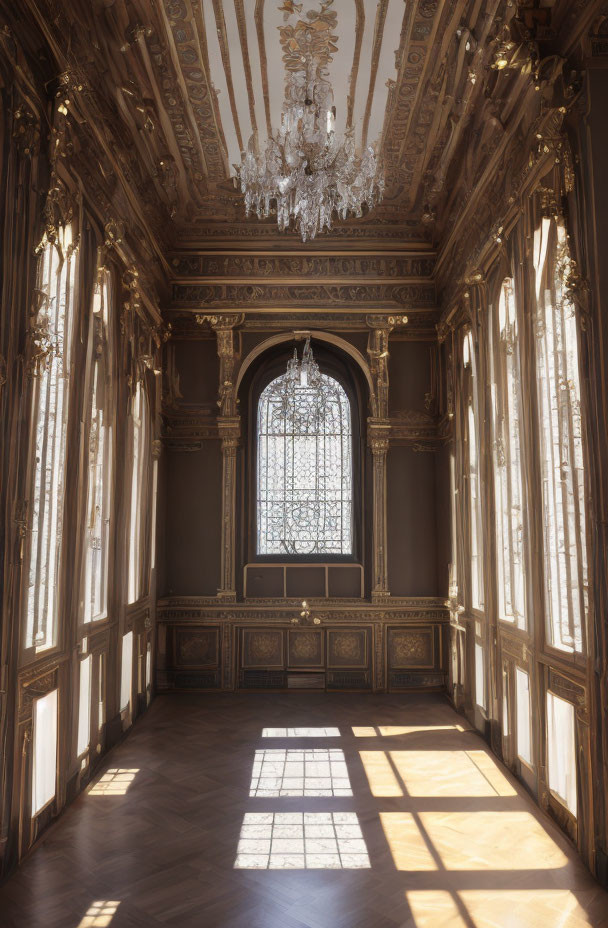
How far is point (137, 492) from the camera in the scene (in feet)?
20.7

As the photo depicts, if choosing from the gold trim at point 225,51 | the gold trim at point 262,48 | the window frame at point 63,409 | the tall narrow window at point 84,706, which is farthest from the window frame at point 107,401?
the gold trim at point 262,48

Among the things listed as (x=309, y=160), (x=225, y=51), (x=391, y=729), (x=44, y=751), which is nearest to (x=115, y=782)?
(x=44, y=751)

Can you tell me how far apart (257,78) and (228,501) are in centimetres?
408

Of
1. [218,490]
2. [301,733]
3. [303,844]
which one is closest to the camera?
[303,844]

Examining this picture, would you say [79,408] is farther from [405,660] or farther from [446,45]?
[405,660]

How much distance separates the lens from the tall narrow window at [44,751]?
3682 mm

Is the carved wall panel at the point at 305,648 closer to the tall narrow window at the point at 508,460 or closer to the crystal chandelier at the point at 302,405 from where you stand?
the crystal chandelier at the point at 302,405

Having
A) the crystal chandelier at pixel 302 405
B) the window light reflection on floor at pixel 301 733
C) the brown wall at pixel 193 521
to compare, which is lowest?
the window light reflection on floor at pixel 301 733

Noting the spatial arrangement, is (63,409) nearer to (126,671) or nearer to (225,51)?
(126,671)

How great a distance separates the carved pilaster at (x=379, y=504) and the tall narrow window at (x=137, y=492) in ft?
8.20

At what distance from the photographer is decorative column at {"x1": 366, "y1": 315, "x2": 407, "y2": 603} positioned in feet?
24.3

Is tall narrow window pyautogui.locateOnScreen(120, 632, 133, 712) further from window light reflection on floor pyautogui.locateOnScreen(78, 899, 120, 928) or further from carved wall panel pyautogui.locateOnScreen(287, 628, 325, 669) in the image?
window light reflection on floor pyautogui.locateOnScreen(78, 899, 120, 928)

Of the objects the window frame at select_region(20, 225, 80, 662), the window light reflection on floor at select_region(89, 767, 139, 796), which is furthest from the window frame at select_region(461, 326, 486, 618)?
the window frame at select_region(20, 225, 80, 662)

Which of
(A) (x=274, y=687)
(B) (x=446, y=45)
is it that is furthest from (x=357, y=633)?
(B) (x=446, y=45)
